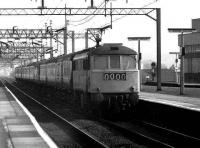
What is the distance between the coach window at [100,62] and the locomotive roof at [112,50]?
0.72 ft

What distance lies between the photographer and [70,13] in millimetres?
35562

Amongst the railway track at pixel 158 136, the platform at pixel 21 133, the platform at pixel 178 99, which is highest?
the platform at pixel 178 99

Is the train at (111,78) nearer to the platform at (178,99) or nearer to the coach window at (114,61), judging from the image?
the coach window at (114,61)

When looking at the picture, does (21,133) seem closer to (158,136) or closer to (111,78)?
(158,136)

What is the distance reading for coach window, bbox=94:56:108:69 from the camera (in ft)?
61.1

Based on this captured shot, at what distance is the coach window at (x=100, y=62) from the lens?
18.6 metres

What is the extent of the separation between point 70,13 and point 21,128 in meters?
21.0

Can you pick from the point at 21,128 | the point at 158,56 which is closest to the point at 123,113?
the point at 21,128

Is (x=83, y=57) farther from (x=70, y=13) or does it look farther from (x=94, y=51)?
(x=70, y=13)

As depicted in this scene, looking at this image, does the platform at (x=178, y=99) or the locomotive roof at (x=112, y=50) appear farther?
the platform at (x=178, y=99)

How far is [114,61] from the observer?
18703mm

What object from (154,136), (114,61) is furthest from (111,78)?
(154,136)

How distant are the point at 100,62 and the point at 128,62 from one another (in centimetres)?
121

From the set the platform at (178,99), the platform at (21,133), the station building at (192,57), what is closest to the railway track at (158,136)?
the platform at (178,99)
